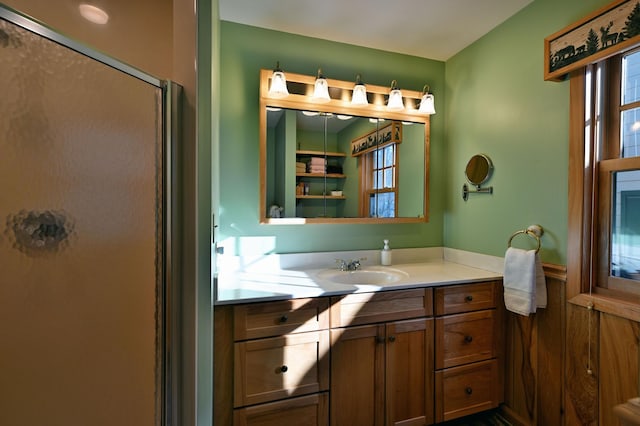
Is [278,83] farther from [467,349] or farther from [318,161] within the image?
[467,349]

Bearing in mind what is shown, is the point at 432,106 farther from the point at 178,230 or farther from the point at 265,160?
the point at 178,230

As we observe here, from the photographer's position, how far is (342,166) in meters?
1.94

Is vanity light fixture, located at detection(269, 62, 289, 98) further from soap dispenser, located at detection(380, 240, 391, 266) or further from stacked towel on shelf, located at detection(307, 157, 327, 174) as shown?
soap dispenser, located at detection(380, 240, 391, 266)

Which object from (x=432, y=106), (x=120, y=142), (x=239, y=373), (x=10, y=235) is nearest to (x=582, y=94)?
(x=432, y=106)

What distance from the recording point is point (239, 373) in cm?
129


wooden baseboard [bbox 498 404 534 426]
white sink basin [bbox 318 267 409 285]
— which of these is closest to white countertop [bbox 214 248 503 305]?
white sink basin [bbox 318 267 409 285]

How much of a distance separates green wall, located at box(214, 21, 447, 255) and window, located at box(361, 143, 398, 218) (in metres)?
0.15

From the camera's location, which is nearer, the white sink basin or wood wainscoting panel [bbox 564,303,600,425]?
wood wainscoting panel [bbox 564,303,600,425]

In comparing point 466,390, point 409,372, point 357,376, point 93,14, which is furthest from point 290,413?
point 93,14

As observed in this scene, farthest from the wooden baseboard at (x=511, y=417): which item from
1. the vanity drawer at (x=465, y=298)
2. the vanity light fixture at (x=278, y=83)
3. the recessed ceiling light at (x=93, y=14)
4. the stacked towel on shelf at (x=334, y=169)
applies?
the recessed ceiling light at (x=93, y=14)

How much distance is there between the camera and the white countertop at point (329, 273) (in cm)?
139

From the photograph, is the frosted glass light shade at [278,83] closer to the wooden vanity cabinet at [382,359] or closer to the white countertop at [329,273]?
the white countertop at [329,273]

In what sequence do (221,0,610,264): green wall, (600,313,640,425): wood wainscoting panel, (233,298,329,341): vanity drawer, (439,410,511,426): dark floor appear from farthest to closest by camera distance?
(439,410,511,426): dark floor, (221,0,610,264): green wall, (233,298,329,341): vanity drawer, (600,313,640,425): wood wainscoting panel

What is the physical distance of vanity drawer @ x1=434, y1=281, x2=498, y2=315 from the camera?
160 cm
